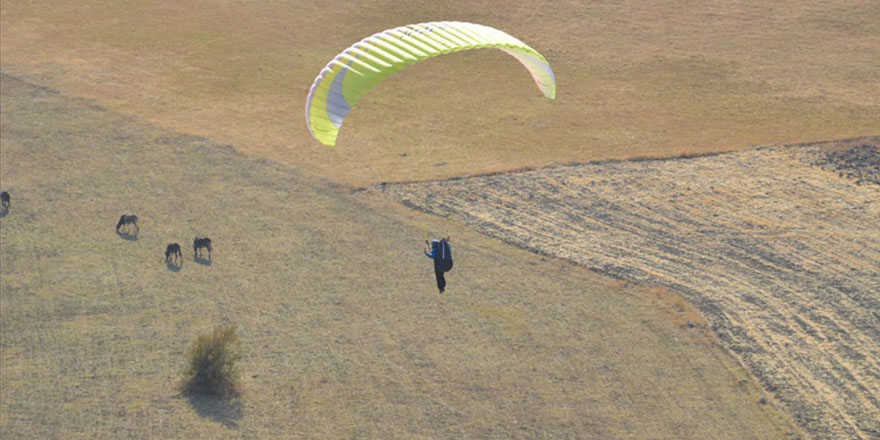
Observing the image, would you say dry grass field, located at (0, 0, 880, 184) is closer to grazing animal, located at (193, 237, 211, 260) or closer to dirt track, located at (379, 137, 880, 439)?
dirt track, located at (379, 137, 880, 439)

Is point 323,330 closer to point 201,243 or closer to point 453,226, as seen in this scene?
point 201,243

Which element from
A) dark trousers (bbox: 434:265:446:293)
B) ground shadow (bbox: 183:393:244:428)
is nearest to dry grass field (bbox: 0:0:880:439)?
ground shadow (bbox: 183:393:244:428)

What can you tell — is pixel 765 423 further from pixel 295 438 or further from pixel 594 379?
pixel 295 438

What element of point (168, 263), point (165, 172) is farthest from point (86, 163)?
point (168, 263)

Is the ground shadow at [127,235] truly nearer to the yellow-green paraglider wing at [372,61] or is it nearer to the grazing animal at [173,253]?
the grazing animal at [173,253]

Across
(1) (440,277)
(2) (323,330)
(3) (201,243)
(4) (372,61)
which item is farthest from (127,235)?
(4) (372,61)

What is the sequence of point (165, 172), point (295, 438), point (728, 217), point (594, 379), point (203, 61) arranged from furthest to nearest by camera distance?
point (203, 61), point (165, 172), point (728, 217), point (594, 379), point (295, 438)
